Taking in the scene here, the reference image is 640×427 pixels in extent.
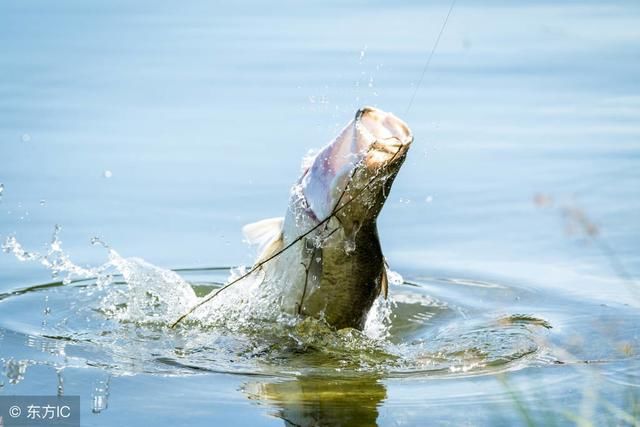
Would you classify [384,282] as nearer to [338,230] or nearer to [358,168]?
[338,230]

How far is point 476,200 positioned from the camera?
991 cm

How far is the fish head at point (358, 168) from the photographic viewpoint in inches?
252

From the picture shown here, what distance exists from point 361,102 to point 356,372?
17.9 feet

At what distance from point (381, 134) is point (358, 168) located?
0.59ft

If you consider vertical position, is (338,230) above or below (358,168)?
below

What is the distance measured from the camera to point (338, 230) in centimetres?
670

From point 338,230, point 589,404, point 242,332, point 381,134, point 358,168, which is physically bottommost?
point 589,404

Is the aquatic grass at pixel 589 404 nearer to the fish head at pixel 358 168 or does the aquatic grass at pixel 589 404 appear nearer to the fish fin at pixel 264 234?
the fish head at pixel 358 168

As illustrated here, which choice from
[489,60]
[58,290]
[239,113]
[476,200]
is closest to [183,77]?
[239,113]

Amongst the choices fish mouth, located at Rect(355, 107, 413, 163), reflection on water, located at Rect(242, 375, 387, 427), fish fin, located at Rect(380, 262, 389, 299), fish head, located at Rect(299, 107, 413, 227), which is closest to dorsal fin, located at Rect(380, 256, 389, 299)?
fish fin, located at Rect(380, 262, 389, 299)

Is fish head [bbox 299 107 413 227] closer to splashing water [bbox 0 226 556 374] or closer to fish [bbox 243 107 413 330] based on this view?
fish [bbox 243 107 413 330]

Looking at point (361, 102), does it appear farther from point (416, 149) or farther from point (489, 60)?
point (489, 60)

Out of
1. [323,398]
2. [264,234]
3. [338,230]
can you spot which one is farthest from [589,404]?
[264,234]

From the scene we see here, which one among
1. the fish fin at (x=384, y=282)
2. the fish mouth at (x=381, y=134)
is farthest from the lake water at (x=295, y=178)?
the fish mouth at (x=381, y=134)
